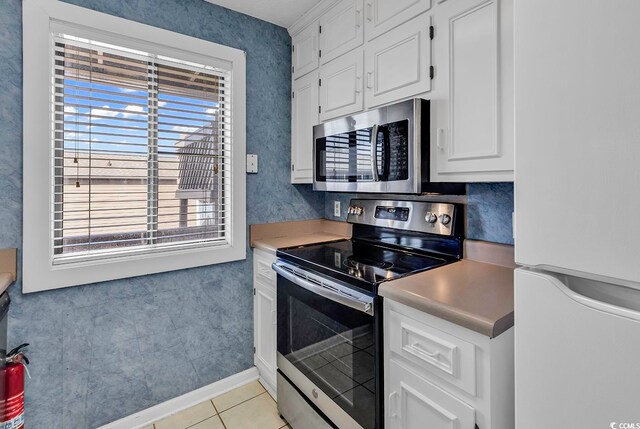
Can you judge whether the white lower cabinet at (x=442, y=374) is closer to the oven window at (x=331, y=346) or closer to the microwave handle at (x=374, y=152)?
the oven window at (x=331, y=346)

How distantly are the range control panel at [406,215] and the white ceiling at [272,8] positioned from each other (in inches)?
49.4

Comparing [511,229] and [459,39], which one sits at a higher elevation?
[459,39]

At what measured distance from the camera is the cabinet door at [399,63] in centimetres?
141

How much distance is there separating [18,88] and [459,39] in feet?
6.37

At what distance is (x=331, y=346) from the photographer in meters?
1.44

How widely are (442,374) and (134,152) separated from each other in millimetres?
1809

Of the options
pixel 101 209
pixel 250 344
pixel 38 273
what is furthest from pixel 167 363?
pixel 101 209

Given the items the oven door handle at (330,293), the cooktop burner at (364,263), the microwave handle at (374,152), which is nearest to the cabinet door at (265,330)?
the oven door handle at (330,293)

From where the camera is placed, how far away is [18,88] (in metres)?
1.48

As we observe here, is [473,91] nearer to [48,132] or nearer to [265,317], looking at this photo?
[265,317]

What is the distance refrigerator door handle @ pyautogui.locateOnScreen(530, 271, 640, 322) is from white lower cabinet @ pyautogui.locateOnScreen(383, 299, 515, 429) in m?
0.29

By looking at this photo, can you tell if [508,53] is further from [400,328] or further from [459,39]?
[400,328]

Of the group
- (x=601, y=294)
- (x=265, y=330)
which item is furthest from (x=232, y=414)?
(x=601, y=294)

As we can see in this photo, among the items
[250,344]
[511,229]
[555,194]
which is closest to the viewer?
[555,194]
